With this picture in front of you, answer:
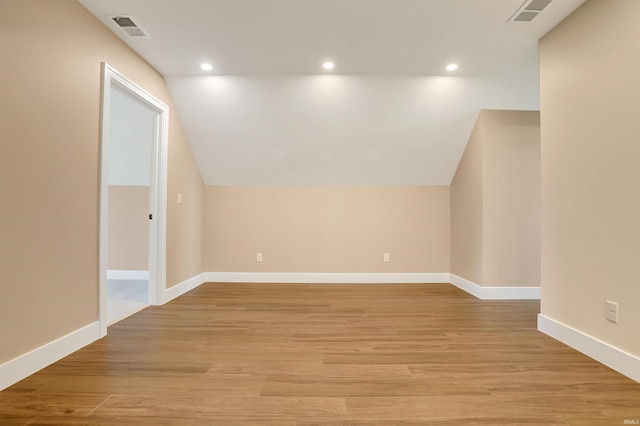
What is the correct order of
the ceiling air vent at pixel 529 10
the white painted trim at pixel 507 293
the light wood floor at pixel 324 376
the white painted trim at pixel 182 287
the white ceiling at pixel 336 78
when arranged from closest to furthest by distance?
the light wood floor at pixel 324 376, the ceiling air vent at pixel 529 10, the white ceiling at pixel 336 78, the white painted trim at pixel 182 287, the white painted trim at pixel 507 293

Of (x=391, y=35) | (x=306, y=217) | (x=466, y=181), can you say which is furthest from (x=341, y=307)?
(x=391, y=35)

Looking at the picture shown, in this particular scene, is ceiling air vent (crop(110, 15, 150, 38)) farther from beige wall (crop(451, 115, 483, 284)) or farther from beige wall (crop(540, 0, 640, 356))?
beige wall (crop(451, 115, 483, 284))

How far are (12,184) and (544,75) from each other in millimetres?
3791

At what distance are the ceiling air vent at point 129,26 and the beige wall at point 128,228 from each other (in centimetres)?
248

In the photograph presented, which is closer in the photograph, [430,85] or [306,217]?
[430,85]

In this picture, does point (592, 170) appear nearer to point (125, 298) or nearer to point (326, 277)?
point (326, 277)

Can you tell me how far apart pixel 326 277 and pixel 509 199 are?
98.6 inches

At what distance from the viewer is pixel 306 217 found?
432 centimetres

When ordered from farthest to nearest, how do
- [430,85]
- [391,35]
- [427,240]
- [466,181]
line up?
[427,240]
[466,181]
[430,85]
[391,35]

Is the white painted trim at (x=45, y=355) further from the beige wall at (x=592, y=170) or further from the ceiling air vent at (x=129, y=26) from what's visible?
the beige wall at (x=592, y=170)

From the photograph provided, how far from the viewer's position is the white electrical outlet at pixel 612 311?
1.88 meters

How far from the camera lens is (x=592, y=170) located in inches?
80.7

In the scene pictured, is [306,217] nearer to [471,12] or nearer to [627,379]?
[471,12]

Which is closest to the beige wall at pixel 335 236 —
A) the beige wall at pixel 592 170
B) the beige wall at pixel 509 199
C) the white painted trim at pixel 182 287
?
the white painted trim at pixel 182 287
